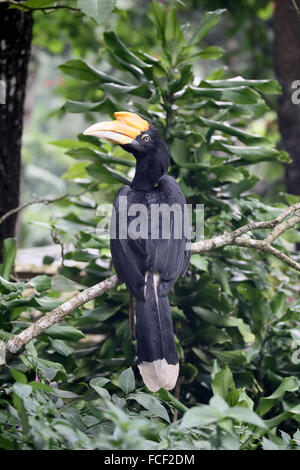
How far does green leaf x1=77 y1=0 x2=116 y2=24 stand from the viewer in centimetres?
204

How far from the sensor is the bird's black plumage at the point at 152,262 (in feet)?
6.16

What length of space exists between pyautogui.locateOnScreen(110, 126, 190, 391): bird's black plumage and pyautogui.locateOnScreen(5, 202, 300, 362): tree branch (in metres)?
0.10

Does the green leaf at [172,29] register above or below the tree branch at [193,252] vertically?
above

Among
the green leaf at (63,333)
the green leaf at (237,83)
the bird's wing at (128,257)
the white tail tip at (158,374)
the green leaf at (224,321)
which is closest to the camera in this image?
the white tail tip at (158,374)

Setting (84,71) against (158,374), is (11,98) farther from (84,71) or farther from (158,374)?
(158,374)

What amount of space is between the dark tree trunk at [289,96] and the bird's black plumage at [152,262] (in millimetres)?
1832

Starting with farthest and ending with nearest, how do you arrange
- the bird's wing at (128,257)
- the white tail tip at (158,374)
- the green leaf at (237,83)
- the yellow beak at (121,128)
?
1. the green leaf at (237,83)
2. the yellow beak at (121,128)
3. the bird's wing at (128,257)
4. the white tail tip at (158,374)

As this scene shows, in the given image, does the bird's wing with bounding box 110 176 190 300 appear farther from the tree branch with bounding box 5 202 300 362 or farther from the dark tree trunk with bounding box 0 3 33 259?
the dark tree trunk with bounding box 0 3 33 259

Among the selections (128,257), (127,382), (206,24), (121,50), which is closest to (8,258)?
(128,257)

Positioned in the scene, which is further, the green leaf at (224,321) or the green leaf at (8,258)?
the green leaf at (224,321)

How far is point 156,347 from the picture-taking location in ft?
6.18

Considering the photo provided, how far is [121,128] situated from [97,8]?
485 millimetres

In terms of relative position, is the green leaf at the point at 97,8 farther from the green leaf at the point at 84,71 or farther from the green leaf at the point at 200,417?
the green leaf at the point at 200,417

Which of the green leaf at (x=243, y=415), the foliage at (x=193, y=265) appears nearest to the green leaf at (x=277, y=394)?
the foliage at (x=193, y=265)
